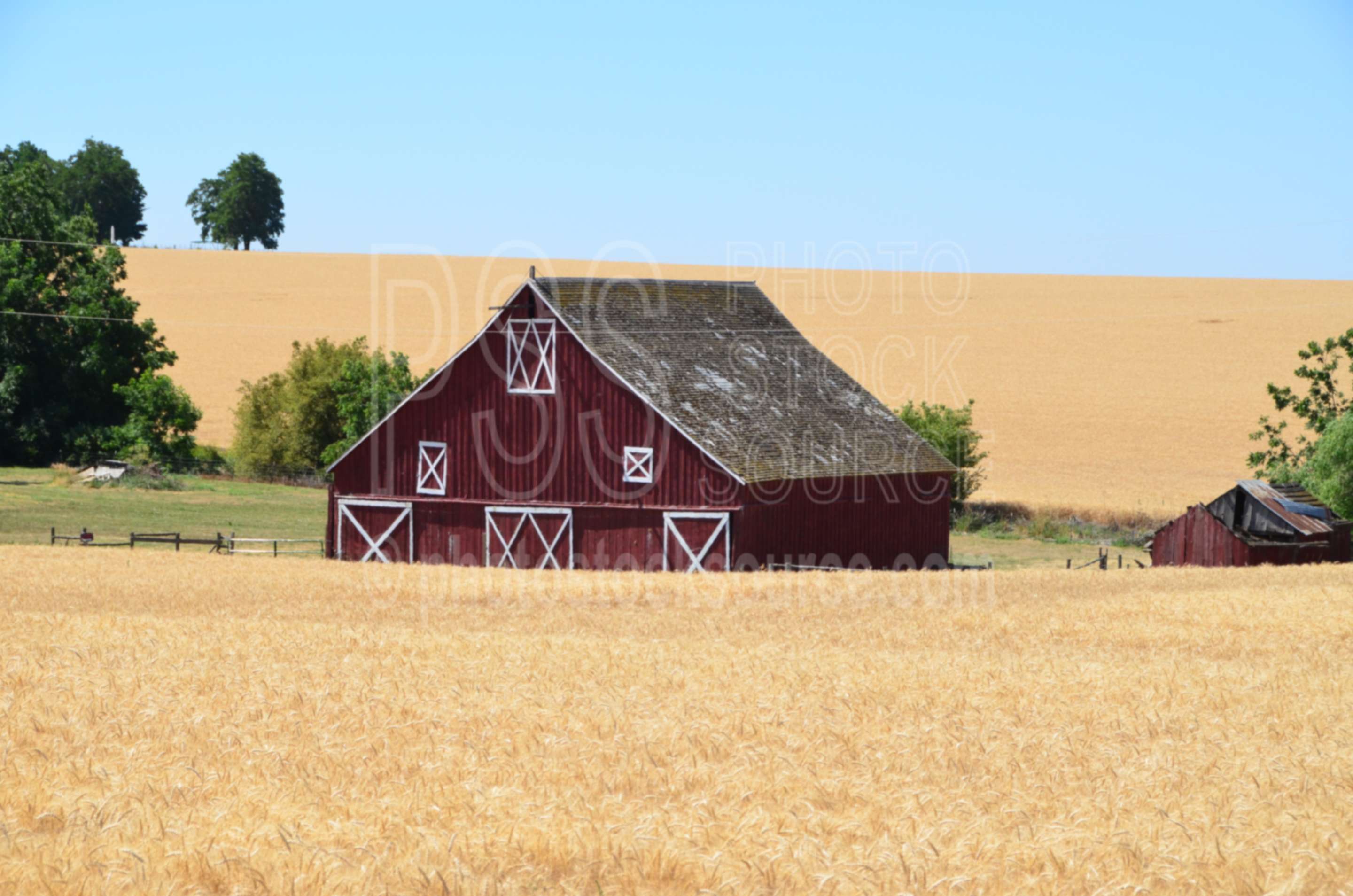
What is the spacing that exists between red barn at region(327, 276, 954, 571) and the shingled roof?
2.7 inches

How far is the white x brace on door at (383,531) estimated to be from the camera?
3678 centimetres

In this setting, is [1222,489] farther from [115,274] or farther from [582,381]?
[115,274]

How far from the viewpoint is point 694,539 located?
3322cm

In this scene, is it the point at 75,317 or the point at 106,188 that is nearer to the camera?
the point at 75,317

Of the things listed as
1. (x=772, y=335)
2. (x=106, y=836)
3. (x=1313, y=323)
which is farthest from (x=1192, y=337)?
(x=106, y=836)

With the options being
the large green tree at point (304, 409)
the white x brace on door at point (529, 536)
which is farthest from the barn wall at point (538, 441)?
the large green tree at point (304, 409)

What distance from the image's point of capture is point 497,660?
1566 centimetres

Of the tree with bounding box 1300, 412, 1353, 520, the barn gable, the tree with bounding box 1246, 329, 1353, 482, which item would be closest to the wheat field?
the barn gable

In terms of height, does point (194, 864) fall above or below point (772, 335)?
below

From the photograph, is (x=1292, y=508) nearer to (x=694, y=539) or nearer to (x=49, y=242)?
(x=694, y=539)

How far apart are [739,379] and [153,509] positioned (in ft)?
77.4

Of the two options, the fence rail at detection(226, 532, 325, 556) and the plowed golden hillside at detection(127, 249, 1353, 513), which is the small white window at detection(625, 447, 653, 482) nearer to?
the fence rail at detection(226, 532, 325, 556)

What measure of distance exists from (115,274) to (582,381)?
133 feet

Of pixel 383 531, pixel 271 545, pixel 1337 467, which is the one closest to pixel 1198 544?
pixel 1337 467
